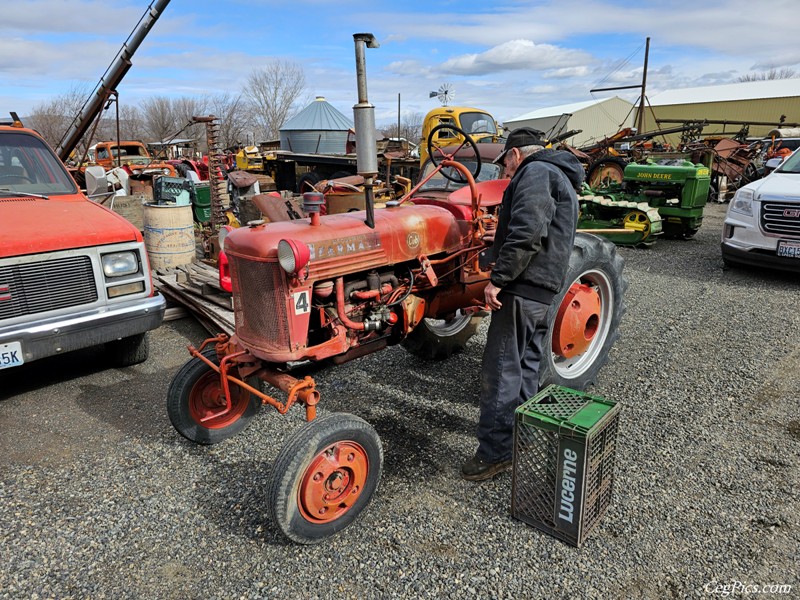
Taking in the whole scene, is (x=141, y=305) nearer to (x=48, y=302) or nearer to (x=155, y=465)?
(x=48, y=302)

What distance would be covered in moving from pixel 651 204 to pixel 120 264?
8.46m

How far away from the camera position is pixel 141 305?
3918 millimetres

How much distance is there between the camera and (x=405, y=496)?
2.78 m

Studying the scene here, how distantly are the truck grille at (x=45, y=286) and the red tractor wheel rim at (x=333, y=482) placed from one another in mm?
2242

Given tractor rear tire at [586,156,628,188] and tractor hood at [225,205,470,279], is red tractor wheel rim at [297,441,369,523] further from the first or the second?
tractor rear tire at [586,156,628,188]

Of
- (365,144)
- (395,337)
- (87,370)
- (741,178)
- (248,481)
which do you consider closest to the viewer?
(365,144)

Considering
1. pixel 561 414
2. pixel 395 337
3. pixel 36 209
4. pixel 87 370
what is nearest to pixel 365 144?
pixel 395 337

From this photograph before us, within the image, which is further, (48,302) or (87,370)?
(87,370)

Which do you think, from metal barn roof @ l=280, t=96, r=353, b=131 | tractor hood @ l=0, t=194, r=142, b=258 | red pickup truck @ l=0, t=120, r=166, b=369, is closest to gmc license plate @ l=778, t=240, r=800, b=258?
red pickup truck @ l=0, t=120, r=166, b=369

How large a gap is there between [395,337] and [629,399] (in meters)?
1.71

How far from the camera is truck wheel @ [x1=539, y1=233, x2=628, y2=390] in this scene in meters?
3.43

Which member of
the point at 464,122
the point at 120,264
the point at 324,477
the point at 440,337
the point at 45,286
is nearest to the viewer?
the point at 324,477

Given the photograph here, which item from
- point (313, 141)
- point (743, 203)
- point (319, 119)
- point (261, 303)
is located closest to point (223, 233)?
point (261, 303)

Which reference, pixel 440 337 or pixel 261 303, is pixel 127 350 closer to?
pixel 261 303
